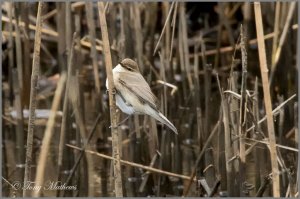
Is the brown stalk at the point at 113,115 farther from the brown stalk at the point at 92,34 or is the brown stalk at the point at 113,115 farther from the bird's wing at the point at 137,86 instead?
the brown stalk at the point at 92,34

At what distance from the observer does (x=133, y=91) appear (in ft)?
11.8

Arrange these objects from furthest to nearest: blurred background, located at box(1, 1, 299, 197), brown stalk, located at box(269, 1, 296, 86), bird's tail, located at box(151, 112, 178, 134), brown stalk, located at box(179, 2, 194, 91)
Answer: brown stalk, located at box(269, 1, 296, 86), brown stalk, located at box(179, 2, 194, 91), blurred background, located at box(1, 1, 299, 197), bird's tail, located at box(151, 112, 178, 134)

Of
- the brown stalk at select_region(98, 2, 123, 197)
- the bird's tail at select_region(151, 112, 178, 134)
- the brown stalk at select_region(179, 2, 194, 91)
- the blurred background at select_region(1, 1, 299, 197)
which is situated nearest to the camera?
the brown stalk at select_region(98, 2, 123, 197)

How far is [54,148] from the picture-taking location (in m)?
5.41

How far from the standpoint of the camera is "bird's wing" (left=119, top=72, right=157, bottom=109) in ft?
11.7

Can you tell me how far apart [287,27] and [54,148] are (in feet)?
6.88

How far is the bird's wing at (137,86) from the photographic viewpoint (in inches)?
141

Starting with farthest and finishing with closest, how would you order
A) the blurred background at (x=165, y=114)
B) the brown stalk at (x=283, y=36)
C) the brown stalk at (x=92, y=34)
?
the brown stalk at (x=283, y=36) < the brown stalk at (x=92, y=34) < the blurred background at (x=165, y=114)

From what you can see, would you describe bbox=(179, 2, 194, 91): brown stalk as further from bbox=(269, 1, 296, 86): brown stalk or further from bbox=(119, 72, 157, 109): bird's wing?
bbox=(119, 72, 157, 109): bird's wing

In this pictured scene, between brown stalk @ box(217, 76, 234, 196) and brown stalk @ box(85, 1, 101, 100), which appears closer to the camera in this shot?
brown stalk @ box(217, 76, 234, 196)

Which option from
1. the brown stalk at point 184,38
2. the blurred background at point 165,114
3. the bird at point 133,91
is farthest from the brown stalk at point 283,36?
the bird at point 133,91

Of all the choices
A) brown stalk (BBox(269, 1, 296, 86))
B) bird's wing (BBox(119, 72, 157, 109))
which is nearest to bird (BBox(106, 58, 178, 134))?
bird's wing (BBox(119, 72, 157, 109))

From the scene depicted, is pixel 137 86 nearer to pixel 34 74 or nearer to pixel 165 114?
pixel 165 114

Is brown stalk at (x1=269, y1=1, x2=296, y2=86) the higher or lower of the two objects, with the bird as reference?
higher
